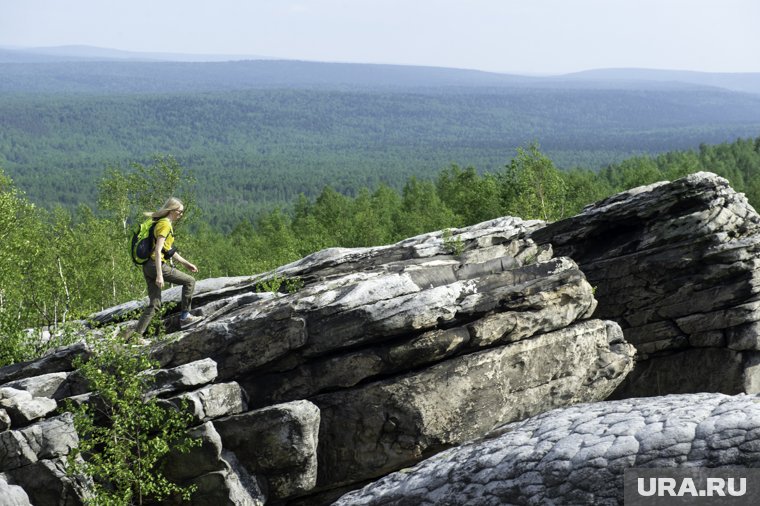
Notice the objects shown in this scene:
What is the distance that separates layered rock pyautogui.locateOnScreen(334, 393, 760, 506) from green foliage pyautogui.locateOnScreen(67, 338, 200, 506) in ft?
16.2

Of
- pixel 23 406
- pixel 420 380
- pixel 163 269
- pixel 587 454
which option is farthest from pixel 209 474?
pixel 587 454

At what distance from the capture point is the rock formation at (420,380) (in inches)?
788

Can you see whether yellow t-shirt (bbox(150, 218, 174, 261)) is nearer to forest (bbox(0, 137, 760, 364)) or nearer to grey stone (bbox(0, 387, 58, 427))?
grey stone (bbox(0, 387, 58, 427))

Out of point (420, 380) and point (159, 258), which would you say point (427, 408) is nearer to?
point (420, 380)

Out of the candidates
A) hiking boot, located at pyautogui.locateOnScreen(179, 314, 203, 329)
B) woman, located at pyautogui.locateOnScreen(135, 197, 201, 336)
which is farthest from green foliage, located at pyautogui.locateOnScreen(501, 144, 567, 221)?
woman, located at pyautogui.locateOnScreen(135, 197, 201, 336)

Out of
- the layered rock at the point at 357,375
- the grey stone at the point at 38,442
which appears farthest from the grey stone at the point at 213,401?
the grey stone at the point at 38,442

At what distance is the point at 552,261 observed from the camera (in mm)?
28875

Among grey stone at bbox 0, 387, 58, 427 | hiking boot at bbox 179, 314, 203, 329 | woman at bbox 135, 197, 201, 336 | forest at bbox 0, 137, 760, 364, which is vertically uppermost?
woman at bbox 135, 197, 201, 336

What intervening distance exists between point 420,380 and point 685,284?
1168 cm

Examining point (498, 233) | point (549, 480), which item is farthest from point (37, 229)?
point (549, 480)

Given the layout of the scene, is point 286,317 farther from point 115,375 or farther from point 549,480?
point 549,480

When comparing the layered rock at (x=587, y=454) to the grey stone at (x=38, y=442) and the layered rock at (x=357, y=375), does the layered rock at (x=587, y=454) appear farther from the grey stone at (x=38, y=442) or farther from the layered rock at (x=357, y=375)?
the grey stone at (x=38, y=442)

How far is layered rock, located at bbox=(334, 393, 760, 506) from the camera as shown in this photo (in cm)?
1777

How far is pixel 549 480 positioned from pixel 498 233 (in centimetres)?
1465
